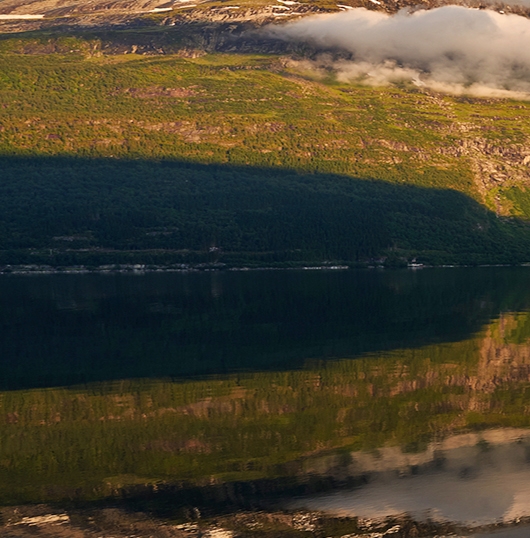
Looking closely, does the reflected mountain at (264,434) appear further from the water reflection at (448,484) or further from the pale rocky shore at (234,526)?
the pale rocky shore at (234,526)

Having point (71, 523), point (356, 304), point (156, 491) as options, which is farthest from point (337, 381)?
point (356, 304)

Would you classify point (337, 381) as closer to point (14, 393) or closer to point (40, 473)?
point (14, 393)

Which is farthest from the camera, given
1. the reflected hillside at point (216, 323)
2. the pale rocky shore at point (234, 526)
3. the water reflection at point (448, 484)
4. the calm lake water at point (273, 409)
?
the reflected hillside at point (216, 323)

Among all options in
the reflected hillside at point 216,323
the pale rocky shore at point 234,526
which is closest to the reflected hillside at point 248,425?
the pale rocky shore at point 234,526

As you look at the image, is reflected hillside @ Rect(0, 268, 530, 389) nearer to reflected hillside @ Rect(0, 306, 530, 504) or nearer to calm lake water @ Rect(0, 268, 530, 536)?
calm lake water @ Rect(0, 268, 530, 536)

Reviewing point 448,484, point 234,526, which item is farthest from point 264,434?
point 234,526

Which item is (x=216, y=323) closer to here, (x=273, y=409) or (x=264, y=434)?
(x=273, y=409)
